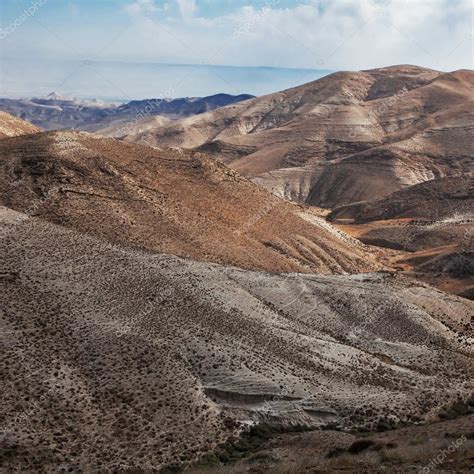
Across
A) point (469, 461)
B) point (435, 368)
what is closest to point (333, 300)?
point (435, 368)

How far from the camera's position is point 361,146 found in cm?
15225

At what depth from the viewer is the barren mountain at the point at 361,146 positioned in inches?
4980

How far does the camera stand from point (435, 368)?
3083 centimetres

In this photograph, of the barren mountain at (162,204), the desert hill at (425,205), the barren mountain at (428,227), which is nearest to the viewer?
the barren mountain at (162,204)

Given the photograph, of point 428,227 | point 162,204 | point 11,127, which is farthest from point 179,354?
point 428,227

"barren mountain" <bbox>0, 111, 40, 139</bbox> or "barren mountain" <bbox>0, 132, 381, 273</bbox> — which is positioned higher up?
"barren mountain" <bbox>0, 111, 40, 139</bbox>

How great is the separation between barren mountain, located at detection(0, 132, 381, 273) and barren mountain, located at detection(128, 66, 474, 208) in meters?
69.5

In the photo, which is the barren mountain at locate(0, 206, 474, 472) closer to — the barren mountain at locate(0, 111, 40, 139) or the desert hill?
the barren mountain at locate(0, 111, 40, 139)

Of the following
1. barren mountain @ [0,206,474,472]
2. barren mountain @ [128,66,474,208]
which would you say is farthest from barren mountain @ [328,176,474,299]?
barren mountain @ [128,66,474,208]

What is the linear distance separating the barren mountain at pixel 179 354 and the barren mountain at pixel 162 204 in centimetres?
451

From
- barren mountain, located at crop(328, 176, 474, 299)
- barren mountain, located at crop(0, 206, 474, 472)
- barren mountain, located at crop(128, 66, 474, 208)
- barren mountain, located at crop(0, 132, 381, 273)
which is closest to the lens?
barren mountain, located at crop(0, 206, 474, 472)

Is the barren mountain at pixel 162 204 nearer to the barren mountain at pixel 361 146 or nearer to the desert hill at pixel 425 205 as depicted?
the desert hill at pixel 425 205

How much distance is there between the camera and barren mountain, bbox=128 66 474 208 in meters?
126

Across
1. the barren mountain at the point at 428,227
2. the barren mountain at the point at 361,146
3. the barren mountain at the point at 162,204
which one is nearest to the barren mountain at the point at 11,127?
the barren mountain at the point at 162,204
